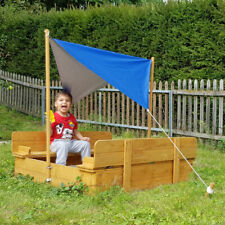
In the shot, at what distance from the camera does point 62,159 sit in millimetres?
5691

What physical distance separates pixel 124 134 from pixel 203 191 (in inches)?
195

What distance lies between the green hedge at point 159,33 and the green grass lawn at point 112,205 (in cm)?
360

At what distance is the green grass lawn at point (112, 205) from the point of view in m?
4.04

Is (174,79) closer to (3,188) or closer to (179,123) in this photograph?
(179,123)

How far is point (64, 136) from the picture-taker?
6.04 meters

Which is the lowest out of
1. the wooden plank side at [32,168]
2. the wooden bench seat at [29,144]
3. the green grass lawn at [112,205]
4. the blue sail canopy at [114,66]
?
the green grass lawn at [112,205]

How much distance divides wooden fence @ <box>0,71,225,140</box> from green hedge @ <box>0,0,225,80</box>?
1.03ft

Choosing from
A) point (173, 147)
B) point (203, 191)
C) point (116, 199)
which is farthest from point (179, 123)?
point (116, 199)

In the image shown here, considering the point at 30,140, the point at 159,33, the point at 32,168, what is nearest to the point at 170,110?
the point at 159,33

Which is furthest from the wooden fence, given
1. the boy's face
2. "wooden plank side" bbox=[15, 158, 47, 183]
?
"wooden plank side" bbox=[15, 158, 47, 183]

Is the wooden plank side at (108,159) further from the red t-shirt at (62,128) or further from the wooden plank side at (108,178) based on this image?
the red t-shirt at (62,128)

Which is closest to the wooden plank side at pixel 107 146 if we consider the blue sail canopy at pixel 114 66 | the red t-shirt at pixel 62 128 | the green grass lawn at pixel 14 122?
the blue sail canopy at pixel 114 66

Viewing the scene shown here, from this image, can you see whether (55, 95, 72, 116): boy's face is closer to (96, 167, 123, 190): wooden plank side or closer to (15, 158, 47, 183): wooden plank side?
(15, 158, 47, 183): wooden plank side

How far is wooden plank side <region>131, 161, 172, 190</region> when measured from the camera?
207 inches
